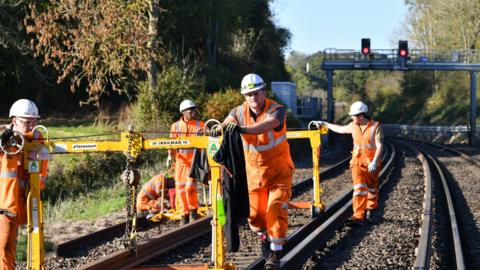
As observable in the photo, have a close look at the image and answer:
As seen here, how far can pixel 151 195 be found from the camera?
40.0 feet

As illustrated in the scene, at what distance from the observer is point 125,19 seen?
64.3 feet

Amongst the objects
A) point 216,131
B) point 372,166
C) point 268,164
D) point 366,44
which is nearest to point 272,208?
point 268,164

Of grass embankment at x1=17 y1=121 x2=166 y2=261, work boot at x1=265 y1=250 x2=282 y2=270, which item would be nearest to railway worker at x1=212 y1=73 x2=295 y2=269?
work boot at x1=265 y1=250 x2=282 y2=270

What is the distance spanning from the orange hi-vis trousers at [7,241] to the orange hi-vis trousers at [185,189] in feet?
15.3

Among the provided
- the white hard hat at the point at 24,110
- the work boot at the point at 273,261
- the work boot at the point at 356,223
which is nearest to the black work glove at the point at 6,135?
the white hard hat at the point at 24,110

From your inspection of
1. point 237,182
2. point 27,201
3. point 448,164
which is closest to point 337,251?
point 237,182

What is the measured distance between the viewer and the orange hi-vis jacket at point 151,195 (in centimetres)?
1195

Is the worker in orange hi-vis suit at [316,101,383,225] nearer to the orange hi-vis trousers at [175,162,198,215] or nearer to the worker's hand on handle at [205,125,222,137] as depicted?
the orange hi-vis trousers at [175,162,198,215]

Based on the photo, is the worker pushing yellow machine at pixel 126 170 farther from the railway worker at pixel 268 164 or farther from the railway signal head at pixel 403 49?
the railway signal head at pixel 403 49

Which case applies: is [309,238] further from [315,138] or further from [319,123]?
[315,138]

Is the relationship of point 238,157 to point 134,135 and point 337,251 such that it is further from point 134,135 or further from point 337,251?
point 337,251

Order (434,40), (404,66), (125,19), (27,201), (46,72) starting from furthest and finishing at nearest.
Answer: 1. (434,40)
2. (404,66)
3. (46,72)
4. (125,19)
5. (27,201)

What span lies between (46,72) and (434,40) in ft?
154

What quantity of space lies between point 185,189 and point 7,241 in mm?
4855
